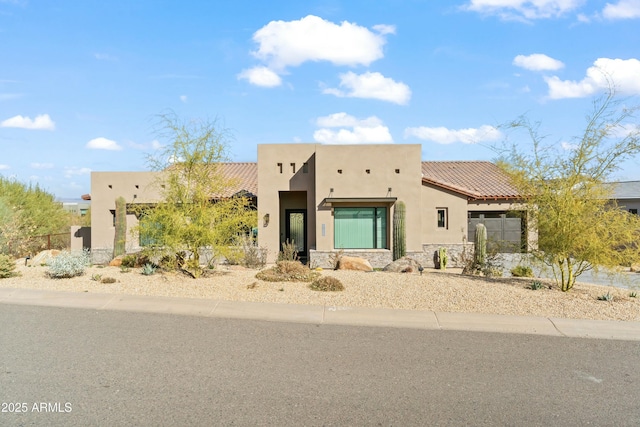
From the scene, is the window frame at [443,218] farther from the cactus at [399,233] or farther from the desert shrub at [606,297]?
the desert shrub at [606,297]

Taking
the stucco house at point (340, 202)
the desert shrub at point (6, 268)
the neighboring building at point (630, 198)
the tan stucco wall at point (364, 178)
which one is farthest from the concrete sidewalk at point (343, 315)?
the neighboring building at point (630, 198)

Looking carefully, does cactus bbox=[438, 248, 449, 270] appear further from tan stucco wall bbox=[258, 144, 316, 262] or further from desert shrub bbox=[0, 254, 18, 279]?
desert shrub bbox=[0, 254, 18, 279]

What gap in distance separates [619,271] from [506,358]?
6.12 metres

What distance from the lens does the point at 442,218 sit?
929 inches

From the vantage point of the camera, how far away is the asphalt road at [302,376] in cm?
515

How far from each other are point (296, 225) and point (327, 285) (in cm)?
1200

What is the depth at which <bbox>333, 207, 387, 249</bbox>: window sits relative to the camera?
21.6 meters

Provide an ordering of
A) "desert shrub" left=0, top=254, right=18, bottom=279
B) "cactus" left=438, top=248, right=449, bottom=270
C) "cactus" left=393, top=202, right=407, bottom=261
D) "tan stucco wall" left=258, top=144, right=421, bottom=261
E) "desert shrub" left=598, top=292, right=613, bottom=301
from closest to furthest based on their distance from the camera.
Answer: "desert shrub" left=598, top=292, right=613, bottom=301 < "desert shrub" left=0, top=254, right=18, bottom=279 < "cactus" left=438, top=248, right=449, bottom=270 < "cactus" left=393, top=202, right=407, bottom=261 < "tan stucco wall" left=258, top=144, right=421, bottom=261

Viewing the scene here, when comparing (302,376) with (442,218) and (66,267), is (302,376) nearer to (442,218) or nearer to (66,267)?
(66,267)

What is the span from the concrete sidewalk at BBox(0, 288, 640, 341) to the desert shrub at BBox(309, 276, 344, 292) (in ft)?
4.62

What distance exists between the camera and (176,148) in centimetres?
1423

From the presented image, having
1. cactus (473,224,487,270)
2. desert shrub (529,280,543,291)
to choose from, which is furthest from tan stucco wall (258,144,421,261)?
desert shrub (529,280,543,291)

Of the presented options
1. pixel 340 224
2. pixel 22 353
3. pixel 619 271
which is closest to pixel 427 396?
pixel 22 353

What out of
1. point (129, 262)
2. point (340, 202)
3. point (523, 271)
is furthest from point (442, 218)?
point (129, 262)
